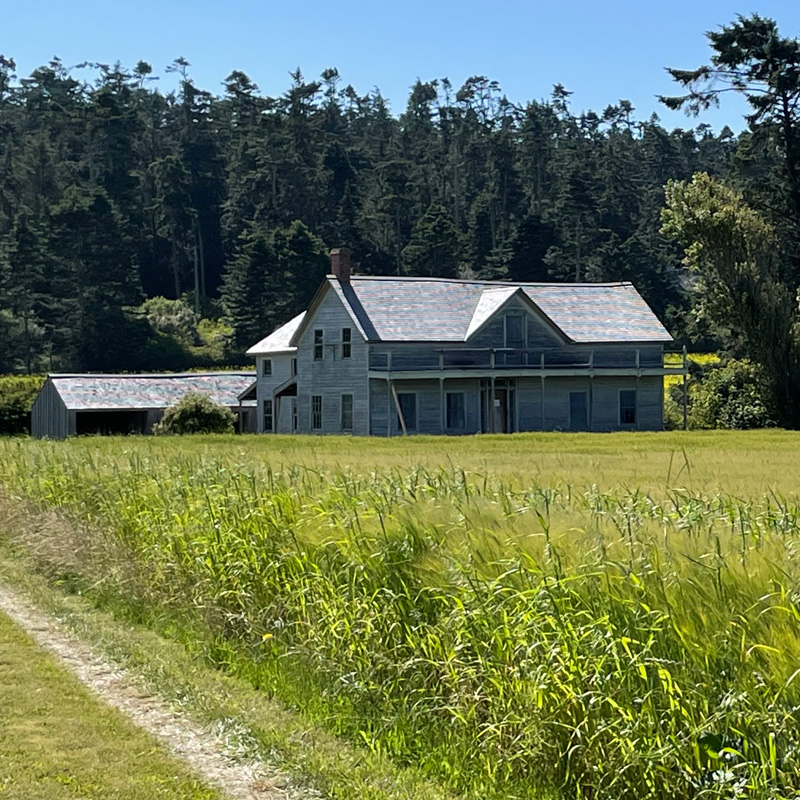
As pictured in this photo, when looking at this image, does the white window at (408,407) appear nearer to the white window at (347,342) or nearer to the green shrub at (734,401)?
the white window at (347,342)

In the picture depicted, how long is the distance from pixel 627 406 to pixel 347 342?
1249 cm

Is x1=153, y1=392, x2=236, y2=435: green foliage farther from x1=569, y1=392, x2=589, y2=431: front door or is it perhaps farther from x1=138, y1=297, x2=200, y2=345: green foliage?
x1=138, y1=297, x2=200, y2=345: green foliage

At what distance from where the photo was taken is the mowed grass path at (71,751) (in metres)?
6.54

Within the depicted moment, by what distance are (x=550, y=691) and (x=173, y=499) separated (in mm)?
6805

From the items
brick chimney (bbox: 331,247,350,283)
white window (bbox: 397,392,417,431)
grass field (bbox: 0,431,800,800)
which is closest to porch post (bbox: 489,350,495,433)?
white window (bbox: 397,392,417,431)

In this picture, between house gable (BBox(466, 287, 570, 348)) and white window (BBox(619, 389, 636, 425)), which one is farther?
white window (BBox(619, 389, 636, 425))

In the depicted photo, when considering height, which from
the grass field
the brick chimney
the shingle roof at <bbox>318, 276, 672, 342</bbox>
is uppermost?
the brick chimney

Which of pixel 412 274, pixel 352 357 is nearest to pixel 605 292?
pixel 352 357

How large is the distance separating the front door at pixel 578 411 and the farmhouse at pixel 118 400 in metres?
16.9

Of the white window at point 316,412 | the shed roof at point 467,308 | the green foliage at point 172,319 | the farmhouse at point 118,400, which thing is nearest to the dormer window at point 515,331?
the shed roof at point 467,308

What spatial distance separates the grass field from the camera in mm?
5512

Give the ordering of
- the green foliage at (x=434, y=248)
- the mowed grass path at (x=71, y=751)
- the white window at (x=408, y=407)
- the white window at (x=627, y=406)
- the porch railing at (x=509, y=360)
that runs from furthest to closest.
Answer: the green foliage at (x=434, y=248)
the white window at (x=627, y=406)
the white window at (x=408, y=407)
the porch railing at (x=509, y=360)
the mowed grass path at (x=71, y=751)

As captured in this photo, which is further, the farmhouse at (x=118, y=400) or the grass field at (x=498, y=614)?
the farmhouse at (x=118, y=400)

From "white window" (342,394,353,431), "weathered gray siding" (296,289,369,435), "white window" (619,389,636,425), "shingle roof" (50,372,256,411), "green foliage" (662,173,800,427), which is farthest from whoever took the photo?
"shingle roof" (50,372,256,411)
